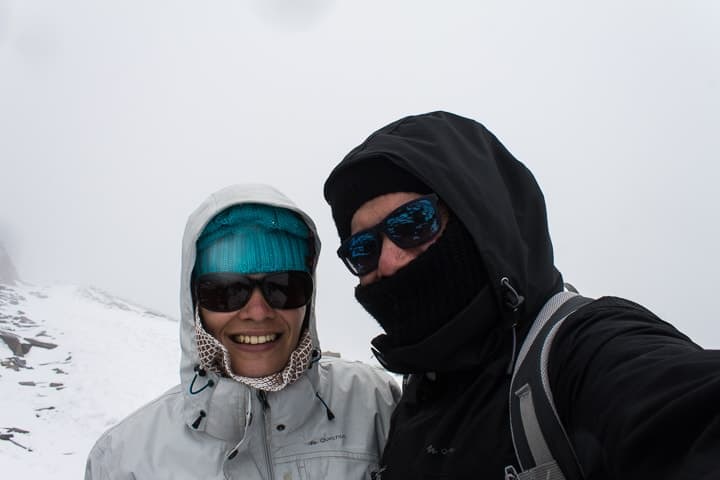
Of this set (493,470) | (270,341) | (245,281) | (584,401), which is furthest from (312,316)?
(584,401)

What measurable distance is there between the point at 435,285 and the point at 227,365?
1.24 meters

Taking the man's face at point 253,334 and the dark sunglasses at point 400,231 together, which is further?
the man's face at point 253,334

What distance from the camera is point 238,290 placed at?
2.45 m

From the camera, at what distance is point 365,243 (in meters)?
2.20

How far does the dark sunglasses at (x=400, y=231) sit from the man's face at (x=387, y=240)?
0.03 metres

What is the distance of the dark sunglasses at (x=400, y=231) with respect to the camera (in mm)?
1955

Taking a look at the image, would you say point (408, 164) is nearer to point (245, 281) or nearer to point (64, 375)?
point (245, 281)

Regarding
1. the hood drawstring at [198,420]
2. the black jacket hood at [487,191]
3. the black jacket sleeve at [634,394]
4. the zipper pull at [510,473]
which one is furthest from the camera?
the hood drawstring at [198,420]

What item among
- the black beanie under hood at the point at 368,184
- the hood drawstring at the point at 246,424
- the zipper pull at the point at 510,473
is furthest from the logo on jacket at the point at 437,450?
the black beanie under hood at the point at 368,184

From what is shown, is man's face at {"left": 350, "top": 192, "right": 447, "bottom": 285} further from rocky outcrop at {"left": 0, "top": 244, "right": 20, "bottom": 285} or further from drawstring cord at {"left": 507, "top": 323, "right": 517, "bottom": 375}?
rocky outcrop at {"left": 0, "top": 244, "right": 20, "bottom": 285}

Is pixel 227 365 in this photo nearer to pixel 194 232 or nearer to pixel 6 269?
pixel 194 232

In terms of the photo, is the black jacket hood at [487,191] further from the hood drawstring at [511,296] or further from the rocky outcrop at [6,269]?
the rocky outcrop at [6,269]

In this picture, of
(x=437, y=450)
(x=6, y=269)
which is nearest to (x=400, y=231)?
(x=437, y=450)

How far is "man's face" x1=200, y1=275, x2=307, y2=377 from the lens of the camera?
2.43 m
